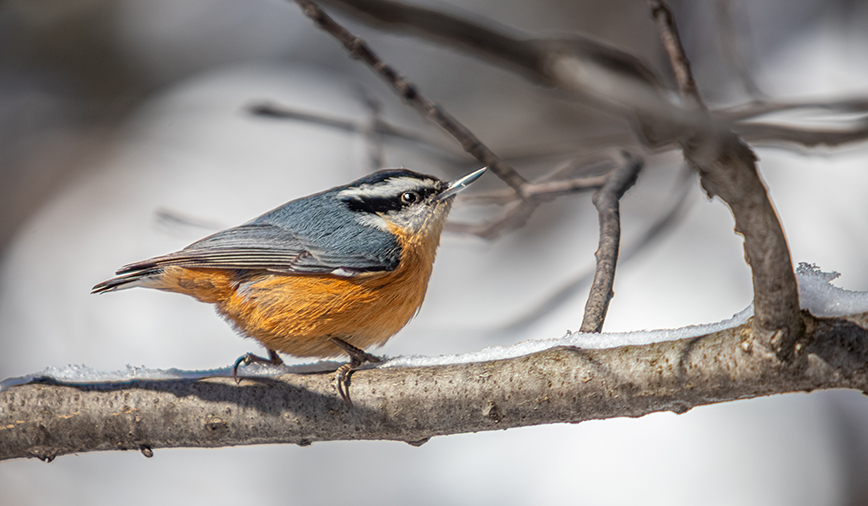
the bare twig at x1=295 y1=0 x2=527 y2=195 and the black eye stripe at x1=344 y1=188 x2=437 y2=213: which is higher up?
the black eye stripe at x1=344 y1=188 x2=437 y2=213

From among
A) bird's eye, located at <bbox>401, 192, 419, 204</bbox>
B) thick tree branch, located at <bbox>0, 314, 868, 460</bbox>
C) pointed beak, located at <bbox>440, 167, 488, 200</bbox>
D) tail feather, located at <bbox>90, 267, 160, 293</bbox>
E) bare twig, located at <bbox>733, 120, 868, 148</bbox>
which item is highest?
bare twig, located at <bbox>733, 120, 868, 148</bbox>

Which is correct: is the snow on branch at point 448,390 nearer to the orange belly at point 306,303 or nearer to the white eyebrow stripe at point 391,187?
the orange belly at point 306,303

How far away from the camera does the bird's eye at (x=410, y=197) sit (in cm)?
302

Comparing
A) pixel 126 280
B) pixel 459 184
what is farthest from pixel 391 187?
pixel 126 280

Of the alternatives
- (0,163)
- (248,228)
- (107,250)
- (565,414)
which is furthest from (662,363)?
(0,163)

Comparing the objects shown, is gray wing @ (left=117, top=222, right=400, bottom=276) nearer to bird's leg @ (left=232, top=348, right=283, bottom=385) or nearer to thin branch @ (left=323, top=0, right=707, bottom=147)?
bird's leg @ (left=232, top=348, right=283, bottom=385)

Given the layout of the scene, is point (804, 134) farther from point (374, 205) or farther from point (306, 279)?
point (306, 279)

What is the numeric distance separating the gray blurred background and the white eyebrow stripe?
437mm

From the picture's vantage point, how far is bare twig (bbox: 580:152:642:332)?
1897 millimetres

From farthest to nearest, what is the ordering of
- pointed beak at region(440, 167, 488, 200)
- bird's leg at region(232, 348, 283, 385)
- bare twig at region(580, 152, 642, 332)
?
pointed beak at region(440, 167, 488, 200)
bird's leg at region(232, 348, 283, 385)
bare twig at region(580, 152, 642, 332)

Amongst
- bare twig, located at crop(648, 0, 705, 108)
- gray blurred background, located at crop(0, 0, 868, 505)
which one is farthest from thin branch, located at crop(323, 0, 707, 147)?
gray blurred background, located at crop(0, 0, 868, 505)

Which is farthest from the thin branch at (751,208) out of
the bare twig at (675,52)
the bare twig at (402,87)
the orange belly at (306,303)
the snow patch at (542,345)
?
the orange belly at (306,303)

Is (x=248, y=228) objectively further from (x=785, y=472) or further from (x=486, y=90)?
(x=486, y=90)

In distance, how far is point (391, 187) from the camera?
3.03m
